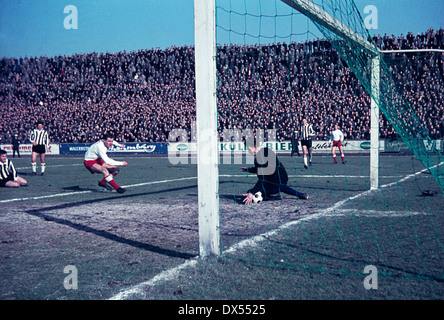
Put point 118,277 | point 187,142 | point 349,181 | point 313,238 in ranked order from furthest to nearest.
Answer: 1. point 187,142
2. point 349,181
3. point 313,238
4. point 118,277

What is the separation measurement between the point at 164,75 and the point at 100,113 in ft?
19.3

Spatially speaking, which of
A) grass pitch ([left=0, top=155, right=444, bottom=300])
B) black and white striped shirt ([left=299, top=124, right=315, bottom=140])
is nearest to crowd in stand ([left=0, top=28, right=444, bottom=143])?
A: black and white striped shirt ([left=299, top=124, right=315, bottom=140])

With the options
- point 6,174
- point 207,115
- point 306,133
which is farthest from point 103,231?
point 306,133

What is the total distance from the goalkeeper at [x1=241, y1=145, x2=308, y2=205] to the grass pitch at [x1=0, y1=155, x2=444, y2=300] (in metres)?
0.25

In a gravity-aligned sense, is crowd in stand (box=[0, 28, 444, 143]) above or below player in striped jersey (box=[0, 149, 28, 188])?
above

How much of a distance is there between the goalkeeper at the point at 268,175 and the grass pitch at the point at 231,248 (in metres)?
0.25

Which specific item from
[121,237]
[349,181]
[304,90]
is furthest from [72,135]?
Answer: [121,237]

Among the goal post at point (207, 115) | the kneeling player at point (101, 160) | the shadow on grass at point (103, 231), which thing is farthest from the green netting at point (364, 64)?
the kneeling player at point (101, 160)

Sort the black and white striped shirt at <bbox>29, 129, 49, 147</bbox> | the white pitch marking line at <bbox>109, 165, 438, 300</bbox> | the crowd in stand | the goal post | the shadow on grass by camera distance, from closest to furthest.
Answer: the white pitch marking line at <bbox>109, 165, 438, 300</bbox> → the goal post → the shadow on grass → the black and white striped shirt at <bbox>29, 129, 49, 147</bbox> → the crowd in stand

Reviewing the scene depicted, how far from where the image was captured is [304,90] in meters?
22.0

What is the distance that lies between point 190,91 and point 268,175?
74.4ft

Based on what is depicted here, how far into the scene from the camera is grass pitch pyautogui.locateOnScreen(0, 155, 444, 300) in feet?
9.66

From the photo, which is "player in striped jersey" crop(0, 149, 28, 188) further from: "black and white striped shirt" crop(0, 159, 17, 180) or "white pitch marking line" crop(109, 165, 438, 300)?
"white pitch marking line" crop(109, 165, 438, 300)

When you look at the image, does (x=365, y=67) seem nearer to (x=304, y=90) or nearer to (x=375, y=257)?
(x=375, y=257)
